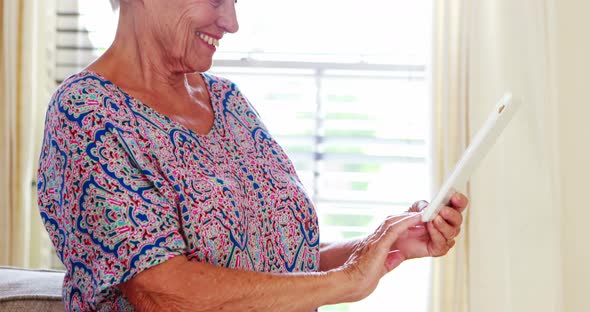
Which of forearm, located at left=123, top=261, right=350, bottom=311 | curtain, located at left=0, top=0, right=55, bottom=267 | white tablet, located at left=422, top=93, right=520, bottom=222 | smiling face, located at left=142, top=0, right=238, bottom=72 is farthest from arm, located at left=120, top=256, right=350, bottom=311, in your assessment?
→ curtain, located at left=0, top=0, right=55, bottom=267

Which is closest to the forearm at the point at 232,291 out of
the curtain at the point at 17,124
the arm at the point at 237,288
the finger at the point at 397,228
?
the arm at the point at 237,288

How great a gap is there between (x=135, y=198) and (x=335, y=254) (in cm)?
56

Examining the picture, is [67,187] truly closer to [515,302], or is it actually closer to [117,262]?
[117,262]

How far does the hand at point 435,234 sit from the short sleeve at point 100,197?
49 centimetres

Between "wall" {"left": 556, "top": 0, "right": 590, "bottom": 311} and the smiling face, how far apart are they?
1847 millimetres

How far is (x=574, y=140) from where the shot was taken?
9.40 ft

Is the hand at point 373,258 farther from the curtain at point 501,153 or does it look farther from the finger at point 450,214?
the curtain at point 501,153

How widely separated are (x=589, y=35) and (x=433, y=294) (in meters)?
1.12

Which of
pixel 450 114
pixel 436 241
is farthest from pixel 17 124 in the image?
pixel 436 241

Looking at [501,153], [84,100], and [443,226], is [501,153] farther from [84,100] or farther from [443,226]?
[84,100]

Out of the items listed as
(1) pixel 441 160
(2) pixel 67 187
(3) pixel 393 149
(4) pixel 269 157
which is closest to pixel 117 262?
(2) pixel 67 187

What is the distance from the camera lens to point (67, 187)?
1164 millimetres

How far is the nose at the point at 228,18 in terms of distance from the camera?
1354mm

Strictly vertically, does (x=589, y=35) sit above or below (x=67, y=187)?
above
